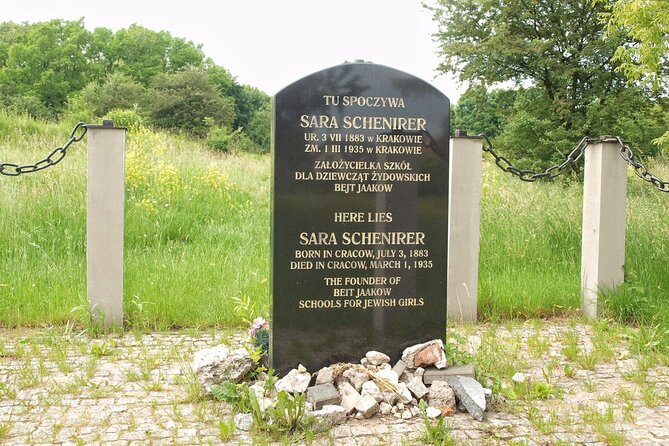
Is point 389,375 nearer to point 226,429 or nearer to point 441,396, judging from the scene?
point 441,396

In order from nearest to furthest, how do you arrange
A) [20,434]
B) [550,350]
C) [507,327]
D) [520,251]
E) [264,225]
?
1. [20,434]
2. [550,350]
3. [507,327]
4. [520,251]
5. [264,225]

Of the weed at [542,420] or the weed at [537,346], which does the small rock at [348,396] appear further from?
the weed at [537,346]

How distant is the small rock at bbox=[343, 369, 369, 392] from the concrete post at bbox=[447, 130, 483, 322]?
2.09 m

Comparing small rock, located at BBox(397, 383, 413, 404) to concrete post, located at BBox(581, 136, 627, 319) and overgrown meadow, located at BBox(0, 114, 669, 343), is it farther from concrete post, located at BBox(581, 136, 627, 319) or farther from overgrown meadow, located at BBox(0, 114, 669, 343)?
→ concrete post, located at BBox(581, 136, 627, 319)

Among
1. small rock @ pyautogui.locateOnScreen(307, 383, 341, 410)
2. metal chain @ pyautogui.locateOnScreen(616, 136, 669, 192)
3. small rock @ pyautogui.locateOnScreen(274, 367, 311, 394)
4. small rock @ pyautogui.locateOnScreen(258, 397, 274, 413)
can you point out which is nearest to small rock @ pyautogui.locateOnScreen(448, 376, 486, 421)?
small rock @ pyautogui.locateOnScreen(307, 383, 341, 410)

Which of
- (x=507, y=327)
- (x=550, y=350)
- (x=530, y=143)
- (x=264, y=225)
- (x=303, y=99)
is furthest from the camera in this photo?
(x=530, y=143)

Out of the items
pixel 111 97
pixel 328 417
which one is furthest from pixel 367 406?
pixel 111 97

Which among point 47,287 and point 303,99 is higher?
point 303,99

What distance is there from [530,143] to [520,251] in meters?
17.1

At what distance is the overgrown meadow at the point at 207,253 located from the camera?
605 centimetres

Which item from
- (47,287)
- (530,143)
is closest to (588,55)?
(530,143)

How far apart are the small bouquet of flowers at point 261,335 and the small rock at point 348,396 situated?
0.67m

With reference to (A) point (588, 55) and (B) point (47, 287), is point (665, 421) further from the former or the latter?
(A) point (588, 55)

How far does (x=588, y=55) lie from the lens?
24094 mm
